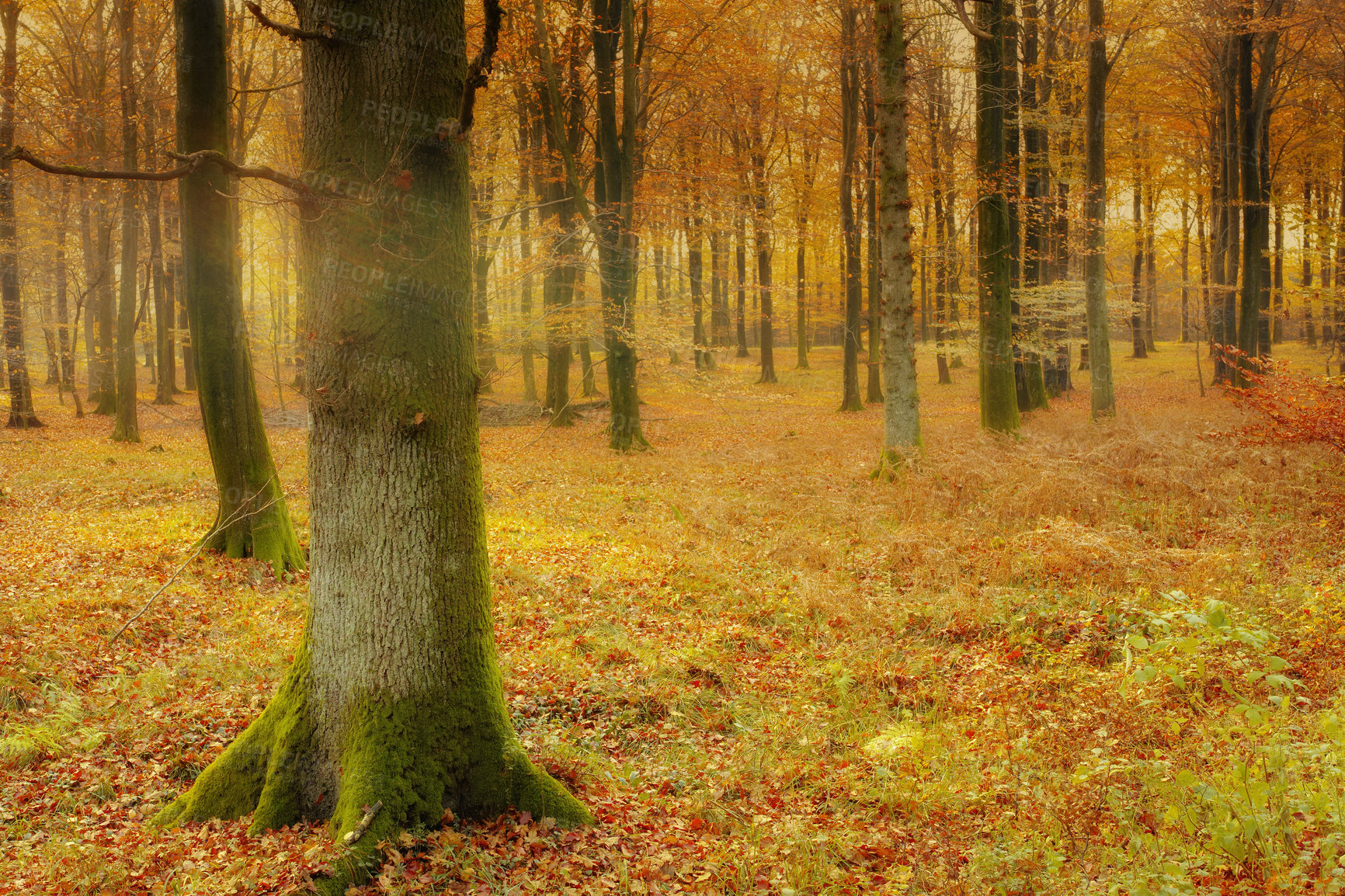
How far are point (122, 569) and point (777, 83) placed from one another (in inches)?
886

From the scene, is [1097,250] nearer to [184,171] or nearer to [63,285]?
[184,171]

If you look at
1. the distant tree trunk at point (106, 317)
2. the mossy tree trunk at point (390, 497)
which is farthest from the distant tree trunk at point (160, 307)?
the mossy tree trunk at point (390, 497)

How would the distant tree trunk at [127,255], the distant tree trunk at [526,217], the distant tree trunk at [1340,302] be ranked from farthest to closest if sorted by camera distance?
1. the distant tree trunk at [1340,302]
2. the distant tree trunk at [526,217]
3. the distant tree trunk at [127,255]

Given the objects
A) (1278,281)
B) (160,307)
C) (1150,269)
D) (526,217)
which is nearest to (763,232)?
(526,217)

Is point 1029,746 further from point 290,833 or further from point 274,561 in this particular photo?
point 274,561

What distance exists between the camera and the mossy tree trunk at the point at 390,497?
11.2 ft

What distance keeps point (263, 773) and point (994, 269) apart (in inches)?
543

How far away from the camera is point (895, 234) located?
11.6 metres

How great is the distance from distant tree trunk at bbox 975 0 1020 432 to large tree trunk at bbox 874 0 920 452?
2.67 meters

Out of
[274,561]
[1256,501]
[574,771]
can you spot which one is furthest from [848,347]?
[574,771]

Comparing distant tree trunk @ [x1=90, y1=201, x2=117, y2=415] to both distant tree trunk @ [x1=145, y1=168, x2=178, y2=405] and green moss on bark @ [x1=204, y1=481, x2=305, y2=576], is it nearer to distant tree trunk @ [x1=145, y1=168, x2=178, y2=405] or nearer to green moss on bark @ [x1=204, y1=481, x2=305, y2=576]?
distant tree trunk @ [x1=145, y1=168, x2=178, y2=405]

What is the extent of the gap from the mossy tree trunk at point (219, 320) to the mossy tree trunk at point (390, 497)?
196 inches

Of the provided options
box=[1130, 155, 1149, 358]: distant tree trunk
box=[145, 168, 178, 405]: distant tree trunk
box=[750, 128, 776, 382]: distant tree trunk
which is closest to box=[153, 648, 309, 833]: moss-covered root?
box=[145, 168, 178, 405]: distant tree trunk

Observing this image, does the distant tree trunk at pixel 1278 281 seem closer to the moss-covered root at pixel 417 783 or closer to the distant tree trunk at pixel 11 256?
the moss-covered root at pixel 417 783
